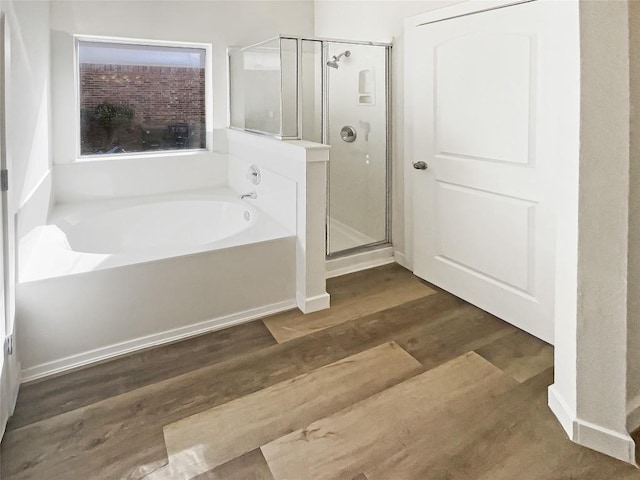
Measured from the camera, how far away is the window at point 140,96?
131 inches

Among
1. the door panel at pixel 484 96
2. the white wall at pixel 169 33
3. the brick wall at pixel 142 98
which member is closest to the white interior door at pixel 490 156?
the door panel at pixel 484 96

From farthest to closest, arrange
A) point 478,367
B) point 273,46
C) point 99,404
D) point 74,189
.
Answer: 1. point 74,189
2. point 273,46
3. point 478,367
4. point 99,404

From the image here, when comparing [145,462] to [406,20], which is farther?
[406,20]

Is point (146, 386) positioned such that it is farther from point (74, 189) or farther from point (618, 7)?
point (618, 7)

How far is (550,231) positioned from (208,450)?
181cm

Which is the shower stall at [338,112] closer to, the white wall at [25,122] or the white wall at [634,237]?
the white wall at [25,122]

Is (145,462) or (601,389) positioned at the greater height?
(601,389)

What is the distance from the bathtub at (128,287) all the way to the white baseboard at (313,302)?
7 centimetres

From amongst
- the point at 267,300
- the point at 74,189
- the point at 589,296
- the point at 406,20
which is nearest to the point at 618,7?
the point at 589,296

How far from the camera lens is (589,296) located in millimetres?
1520

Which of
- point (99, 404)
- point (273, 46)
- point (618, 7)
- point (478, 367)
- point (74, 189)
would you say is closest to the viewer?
point (618, 7)

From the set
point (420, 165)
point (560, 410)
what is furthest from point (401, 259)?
point (560, 410)

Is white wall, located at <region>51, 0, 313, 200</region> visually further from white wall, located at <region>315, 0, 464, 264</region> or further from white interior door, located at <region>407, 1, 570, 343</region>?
white interior door, located at <region>407, 1, 570, 343</region>

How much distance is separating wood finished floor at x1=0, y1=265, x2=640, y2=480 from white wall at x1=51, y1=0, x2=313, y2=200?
168 centimetres
